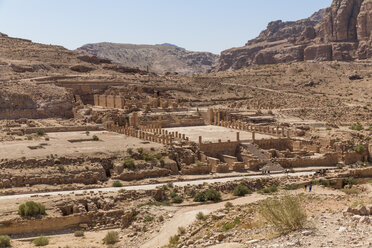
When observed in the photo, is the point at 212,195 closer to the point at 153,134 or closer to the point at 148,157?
the point at 148,157

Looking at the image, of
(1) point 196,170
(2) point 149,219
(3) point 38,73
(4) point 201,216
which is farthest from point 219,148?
(3) point 38,73

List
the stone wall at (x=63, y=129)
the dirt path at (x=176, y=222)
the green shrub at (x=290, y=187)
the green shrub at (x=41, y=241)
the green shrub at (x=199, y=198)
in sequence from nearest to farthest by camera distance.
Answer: the dirt path at (x=176, y=222) → the green shrub at (x=41, y=241) → the green shrub at (x=199, y=198) → the green shrub at (x=290, y=187) → the stone wall at (x=63, y=129)

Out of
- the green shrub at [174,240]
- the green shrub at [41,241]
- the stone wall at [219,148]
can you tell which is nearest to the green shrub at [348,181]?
the stone wall at [219,148]

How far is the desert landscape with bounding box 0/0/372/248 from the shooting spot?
67.9ft

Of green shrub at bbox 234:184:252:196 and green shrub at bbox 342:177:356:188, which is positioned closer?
green shrub at bbox 234:184:252:196

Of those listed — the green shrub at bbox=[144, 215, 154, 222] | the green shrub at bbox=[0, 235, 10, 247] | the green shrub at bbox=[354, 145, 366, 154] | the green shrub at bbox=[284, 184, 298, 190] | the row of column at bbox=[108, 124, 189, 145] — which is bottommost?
the green shrub at bbox=[0, 235, 10, 247]

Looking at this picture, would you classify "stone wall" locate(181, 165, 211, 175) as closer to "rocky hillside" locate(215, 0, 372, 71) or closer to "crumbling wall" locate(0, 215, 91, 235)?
"crumbling wall" locate(0, 215, 91, 235)

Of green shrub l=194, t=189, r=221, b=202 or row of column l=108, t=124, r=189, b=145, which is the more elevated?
row of column l=108, t=124, r=189, b=145

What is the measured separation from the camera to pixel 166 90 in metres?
77.8

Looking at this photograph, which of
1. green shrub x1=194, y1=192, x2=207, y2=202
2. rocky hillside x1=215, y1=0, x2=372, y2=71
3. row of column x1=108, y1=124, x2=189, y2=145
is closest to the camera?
green shrub x1=194, y1=192, x2=207, y2=202

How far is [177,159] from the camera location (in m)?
36.6

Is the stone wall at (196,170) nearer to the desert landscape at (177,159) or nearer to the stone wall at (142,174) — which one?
the desert landscape at (177,159)

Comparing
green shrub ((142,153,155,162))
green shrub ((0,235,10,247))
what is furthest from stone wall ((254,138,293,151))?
green shrub ((0,235,10,247))

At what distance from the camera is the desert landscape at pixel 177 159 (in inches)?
814
